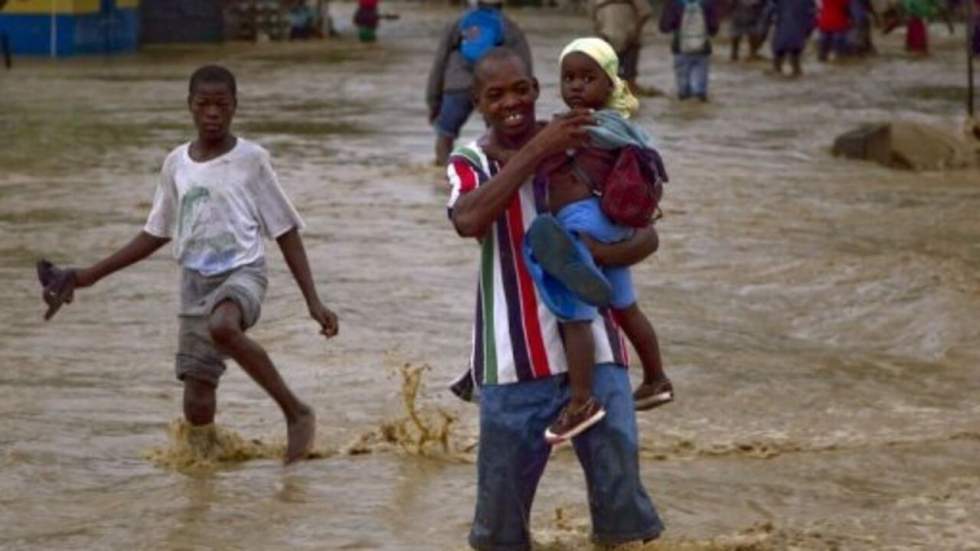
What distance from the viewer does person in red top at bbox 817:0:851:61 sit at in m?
35.3

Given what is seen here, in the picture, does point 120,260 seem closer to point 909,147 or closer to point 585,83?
point 585,83

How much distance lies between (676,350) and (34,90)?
706 inches

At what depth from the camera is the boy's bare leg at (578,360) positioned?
19.3ft

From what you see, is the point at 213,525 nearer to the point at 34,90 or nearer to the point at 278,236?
the point at 278,236

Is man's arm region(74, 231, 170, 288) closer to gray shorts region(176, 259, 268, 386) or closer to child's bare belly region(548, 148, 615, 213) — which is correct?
gray shorts region(176, 259, 268, 386)

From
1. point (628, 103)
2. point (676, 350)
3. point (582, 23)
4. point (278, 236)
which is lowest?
point (582, 23)

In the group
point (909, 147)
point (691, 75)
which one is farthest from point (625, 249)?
point (691, 75)

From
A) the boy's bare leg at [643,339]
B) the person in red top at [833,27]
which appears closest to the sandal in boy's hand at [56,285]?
the boy's bare leg at [643,339]

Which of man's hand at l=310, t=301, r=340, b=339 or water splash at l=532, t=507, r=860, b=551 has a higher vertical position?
man's hand at l=310, t=301, r=340, b=339

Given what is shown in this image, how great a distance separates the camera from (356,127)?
23469 millimetres

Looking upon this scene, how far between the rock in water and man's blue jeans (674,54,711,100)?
261 inches

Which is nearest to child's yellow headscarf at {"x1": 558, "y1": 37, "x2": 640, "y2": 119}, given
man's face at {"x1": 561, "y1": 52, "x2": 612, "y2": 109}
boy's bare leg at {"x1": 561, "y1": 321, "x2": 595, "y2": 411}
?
man's face at {"x1": 561, "y1": 52, "x2": 612, "y2": 109}

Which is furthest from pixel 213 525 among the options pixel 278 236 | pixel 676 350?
pixel 676 350

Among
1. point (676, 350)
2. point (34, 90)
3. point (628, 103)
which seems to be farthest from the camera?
point (34, 90)
